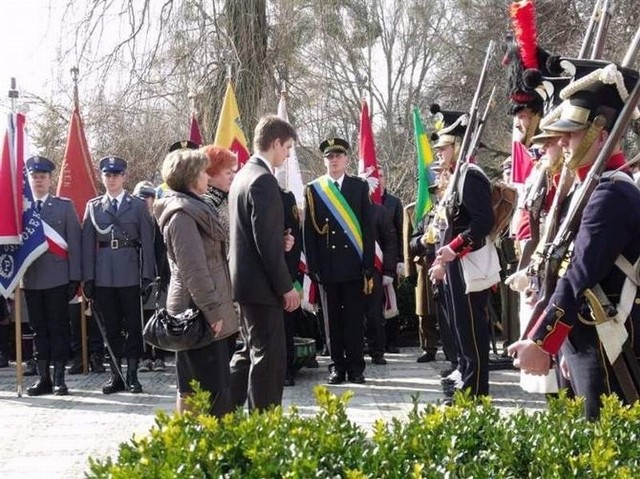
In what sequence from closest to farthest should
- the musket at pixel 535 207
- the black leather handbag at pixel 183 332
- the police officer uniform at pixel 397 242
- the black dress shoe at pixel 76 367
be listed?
the black leather handbag at pixel 183 332, the musket at pixel 535 207, the black dress shoe at pixel 76 367, the police officer uniform at pixel 397 242

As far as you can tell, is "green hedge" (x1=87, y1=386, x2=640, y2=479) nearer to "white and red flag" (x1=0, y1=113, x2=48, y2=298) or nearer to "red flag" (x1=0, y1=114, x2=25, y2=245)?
"white and red flag" (x1=0, y1=113, x2=48, y2=298)

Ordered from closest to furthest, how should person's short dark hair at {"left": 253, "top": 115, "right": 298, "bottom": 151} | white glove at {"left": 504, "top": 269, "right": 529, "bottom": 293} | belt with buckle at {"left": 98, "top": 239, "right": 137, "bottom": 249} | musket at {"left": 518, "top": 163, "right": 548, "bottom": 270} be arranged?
1. white glove at {"left": 504, "top": 269, "right": 529, "bottom": 293}
2. musket at {"left": 518, "top": 163, "right": 548, "bottom": 270}
3. person's short dark hair at {"left": 253, "top": 115, "right": 298, "bottom": 151}
4. belt with buckle at {"left": 98, "top": 239, "right": 137, "bottom": 249}

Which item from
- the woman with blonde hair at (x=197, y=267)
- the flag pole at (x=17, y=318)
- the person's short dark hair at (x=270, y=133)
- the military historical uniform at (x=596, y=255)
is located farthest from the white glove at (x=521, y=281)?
the flag pole at (x=17, y=318)

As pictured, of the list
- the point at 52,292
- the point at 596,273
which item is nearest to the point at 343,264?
the point at 52,292

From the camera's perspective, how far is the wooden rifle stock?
3.61m

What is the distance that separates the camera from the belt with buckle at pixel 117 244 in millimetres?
8297

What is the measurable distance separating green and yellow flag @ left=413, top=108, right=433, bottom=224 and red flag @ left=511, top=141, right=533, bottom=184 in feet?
7.63

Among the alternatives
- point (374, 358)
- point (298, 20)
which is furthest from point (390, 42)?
point (374, 358)

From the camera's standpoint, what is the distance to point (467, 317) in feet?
22.1

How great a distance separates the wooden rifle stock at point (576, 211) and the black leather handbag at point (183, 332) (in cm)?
188

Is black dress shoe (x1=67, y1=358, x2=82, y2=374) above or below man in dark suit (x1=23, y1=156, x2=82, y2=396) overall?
Result: below

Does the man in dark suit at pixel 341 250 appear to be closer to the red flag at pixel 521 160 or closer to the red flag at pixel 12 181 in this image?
the red flag at pixel 521 160

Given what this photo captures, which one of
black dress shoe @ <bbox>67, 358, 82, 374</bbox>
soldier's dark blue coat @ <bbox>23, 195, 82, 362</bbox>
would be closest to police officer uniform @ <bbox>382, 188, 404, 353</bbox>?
black dress shoe @ <bbox>67, 358, 82, 374</bbox>

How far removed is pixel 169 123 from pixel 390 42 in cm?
1589
